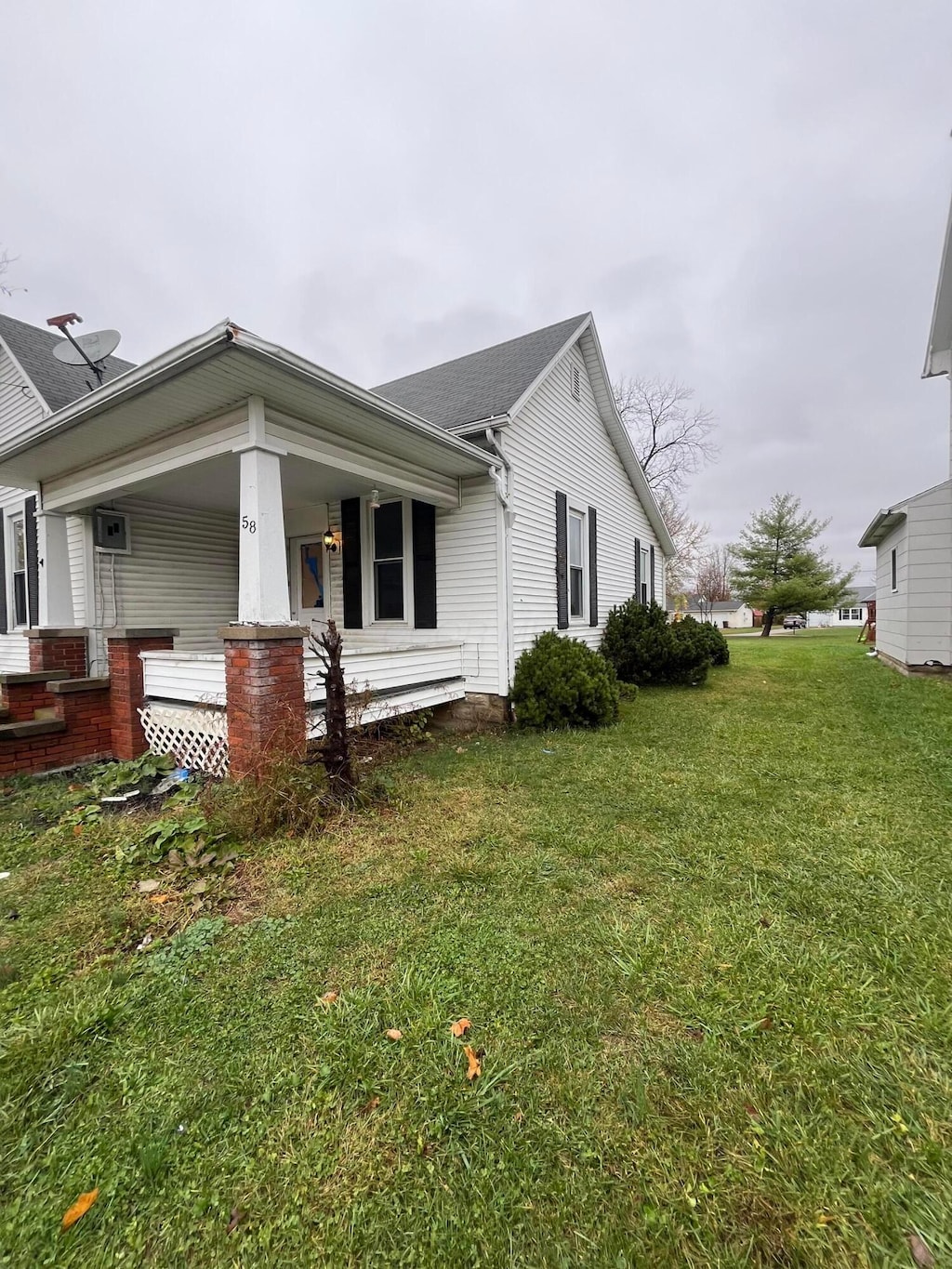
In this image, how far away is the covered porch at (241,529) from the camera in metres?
4.31

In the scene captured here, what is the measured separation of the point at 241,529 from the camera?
14.3ft

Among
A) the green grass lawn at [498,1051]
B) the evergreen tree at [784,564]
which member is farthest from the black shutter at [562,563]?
the evergreen tree at [784,564]

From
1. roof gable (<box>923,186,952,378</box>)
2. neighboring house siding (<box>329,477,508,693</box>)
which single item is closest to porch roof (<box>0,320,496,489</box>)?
neighboring house siding (<box>329,477,508,693</box>)

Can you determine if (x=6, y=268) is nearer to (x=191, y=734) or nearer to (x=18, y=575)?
(x=18, y=575)

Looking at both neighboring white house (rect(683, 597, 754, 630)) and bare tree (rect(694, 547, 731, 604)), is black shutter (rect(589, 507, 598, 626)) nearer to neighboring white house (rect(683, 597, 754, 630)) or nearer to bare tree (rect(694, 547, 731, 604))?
bare tree (rect(694, 547, 731, 604))

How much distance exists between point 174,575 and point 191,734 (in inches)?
136

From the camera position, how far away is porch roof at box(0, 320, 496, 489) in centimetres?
380

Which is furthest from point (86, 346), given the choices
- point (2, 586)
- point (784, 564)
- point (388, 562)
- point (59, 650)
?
point (784, 564)

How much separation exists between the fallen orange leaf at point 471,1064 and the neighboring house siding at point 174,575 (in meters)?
6.12

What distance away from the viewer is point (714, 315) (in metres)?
17.3

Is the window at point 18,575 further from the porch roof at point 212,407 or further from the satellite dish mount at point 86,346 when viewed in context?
the satellite dish mount at point 86,346

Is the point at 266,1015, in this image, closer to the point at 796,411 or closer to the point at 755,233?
the point at 755,233

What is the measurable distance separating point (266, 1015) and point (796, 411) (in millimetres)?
35601

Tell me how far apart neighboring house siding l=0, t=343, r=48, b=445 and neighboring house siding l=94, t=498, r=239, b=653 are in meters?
2.17
